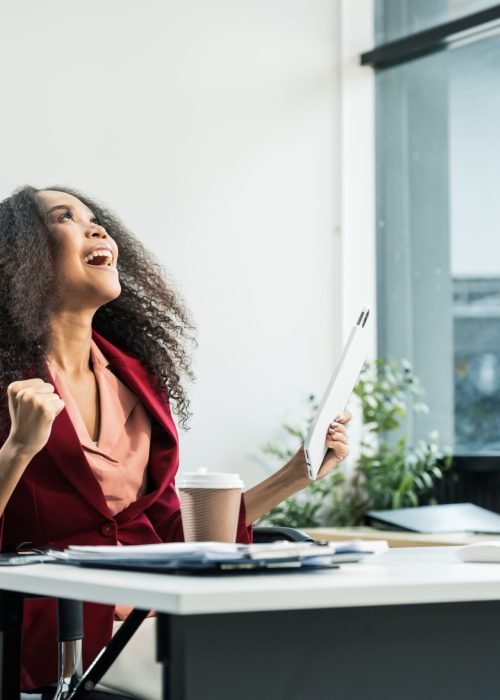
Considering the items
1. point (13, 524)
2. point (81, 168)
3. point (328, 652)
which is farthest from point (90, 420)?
point (81, 168)

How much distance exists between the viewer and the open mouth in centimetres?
209

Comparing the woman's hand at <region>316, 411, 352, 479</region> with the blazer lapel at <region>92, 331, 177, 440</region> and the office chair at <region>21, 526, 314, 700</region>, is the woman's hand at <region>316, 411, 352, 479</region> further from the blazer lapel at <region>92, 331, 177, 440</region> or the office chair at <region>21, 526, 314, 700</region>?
the office chair at <region>21, 526, 314, 700</region>

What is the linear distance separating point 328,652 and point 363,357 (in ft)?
2.39

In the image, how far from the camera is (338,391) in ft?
5.21

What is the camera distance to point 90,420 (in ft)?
6.46

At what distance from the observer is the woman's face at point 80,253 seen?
2039mm

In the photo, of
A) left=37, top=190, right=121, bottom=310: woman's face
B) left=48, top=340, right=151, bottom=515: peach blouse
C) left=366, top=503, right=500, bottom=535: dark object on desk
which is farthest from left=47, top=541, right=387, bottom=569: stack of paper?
left=366, top=503, right=500, bottom=535: dark object on desk

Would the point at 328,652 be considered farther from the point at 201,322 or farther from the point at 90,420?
the point at 201,322

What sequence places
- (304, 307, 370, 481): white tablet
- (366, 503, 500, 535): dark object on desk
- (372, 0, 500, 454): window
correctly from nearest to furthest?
(304, 307, 370, 481): white tablet → (366, 503, 500, 535): dark object on desk → (372, 0, 500, 454): window

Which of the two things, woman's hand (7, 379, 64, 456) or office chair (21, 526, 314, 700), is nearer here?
office chair (21, 526, 314, 700)

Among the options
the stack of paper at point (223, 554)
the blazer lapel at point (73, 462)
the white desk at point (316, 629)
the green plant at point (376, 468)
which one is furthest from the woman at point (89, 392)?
the green plant at point (376, 468)

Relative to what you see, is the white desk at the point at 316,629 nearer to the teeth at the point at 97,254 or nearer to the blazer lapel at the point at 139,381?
the blazer lapel at the point at 139,381

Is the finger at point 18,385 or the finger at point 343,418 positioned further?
the finger at point 343,418

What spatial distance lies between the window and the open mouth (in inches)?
91.0
